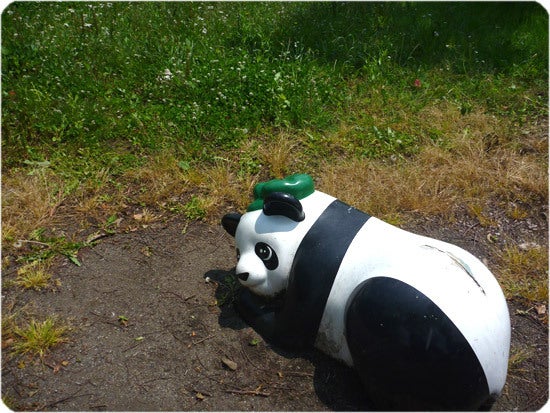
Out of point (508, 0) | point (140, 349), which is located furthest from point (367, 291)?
point (508, 0)

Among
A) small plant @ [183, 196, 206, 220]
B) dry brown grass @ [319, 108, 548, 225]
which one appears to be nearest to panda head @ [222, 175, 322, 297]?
small plant @ [183, 196, 206, 220]

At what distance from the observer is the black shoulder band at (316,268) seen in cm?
290

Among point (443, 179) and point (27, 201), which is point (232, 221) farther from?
point (443, 179)

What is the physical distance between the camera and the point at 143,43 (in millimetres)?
5836

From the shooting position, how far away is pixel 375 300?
2.66 metres

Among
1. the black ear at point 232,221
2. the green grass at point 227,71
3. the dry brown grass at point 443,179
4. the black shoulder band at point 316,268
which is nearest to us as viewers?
the black shoulder band at point 316,268

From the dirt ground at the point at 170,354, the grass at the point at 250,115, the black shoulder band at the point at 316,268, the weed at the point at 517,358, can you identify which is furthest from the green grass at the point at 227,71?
the weed at the point at 517,358

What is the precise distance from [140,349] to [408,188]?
249cm

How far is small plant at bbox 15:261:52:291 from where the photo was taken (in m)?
3.66

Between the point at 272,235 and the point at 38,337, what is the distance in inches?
60.0

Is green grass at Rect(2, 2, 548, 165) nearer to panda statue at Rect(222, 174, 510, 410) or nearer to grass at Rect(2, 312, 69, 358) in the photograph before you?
grass at Rect(2, 312, 69, 358)

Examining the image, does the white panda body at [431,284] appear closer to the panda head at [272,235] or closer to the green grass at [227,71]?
the panda head at [272,235]

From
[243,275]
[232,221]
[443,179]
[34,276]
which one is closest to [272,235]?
[243,275]

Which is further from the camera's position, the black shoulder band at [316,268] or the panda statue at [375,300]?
the black shoulder band at [316,268]
